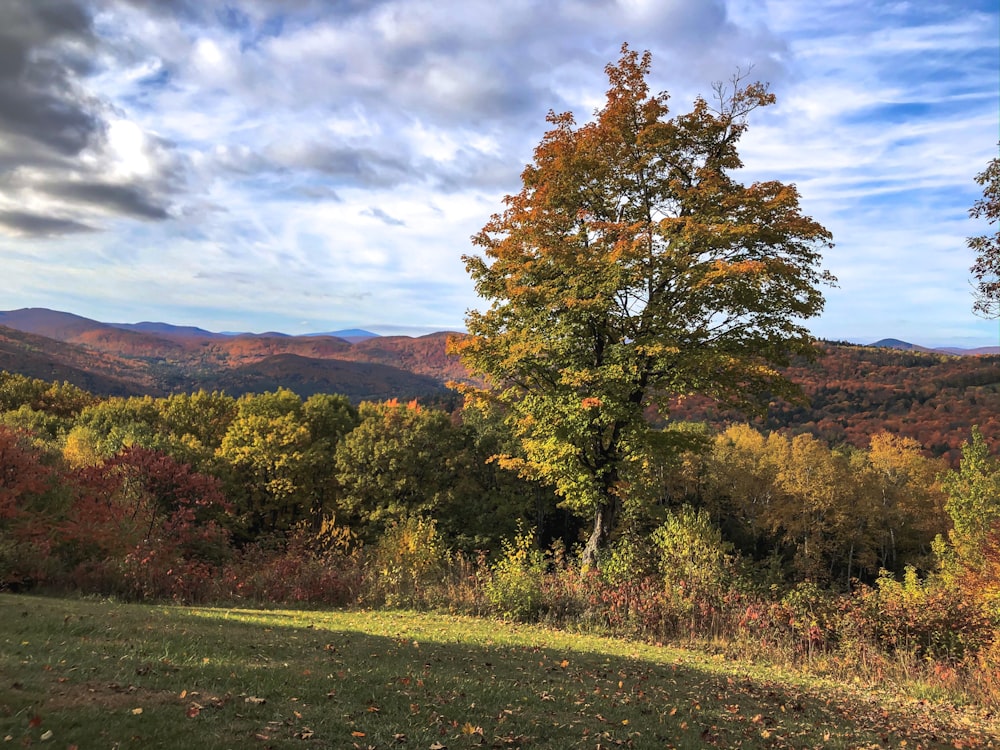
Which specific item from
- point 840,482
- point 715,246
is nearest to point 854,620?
point 715,246

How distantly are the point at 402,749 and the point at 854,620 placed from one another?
10163 mm

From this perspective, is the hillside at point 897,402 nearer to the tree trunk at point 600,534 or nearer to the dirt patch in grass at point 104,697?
the tree trunk at point 600,534

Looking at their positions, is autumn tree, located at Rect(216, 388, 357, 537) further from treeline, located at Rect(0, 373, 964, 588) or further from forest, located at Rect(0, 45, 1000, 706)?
forest, located at Rect(0, 45, 1000, 706)

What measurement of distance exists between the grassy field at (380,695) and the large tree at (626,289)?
6568 mm

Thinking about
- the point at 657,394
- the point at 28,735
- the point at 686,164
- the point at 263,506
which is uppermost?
the point at 686,164

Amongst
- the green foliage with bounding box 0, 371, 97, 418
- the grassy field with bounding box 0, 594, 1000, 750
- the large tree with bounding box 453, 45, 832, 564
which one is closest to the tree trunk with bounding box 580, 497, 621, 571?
the large tree with bounding box 453, 45, 832, 564

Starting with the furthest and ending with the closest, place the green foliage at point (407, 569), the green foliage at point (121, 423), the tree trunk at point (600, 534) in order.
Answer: the green foliage at point (121, 423) < the tree trunk at point (600, 534) < the green foliage at point (407, 569)

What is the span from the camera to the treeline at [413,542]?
452 inches

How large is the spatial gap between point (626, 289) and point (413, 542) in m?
10.1

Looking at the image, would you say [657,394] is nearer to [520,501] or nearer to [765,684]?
[765,684]

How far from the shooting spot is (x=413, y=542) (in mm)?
17625

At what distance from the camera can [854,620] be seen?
10836 mm

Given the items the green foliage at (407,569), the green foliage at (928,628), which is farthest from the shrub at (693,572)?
the green foliage at (407,569)

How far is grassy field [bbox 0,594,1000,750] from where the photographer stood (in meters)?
4.32
